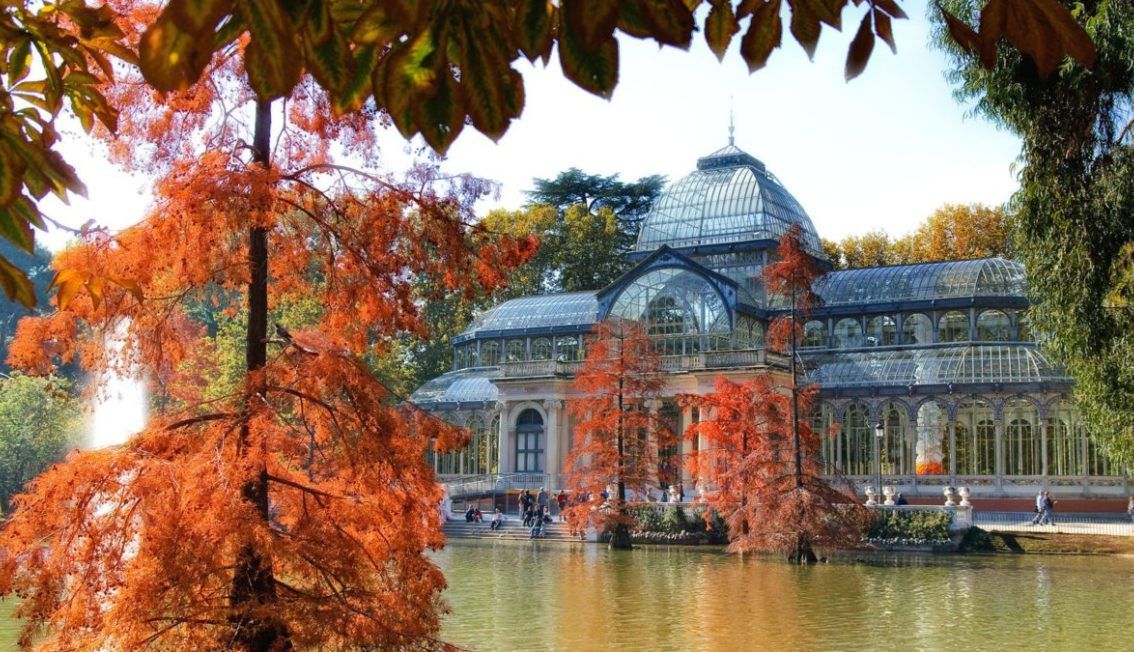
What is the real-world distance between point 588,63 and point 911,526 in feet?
103

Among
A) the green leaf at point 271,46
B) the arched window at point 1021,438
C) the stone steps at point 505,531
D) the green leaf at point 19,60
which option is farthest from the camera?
the arched window at point 1021,438

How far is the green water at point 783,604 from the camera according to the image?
54.1 ft

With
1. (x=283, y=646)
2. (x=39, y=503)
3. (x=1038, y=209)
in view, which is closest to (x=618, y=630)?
(x=1038, y=209)

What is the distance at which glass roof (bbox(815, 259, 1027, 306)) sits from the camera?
43.4 m

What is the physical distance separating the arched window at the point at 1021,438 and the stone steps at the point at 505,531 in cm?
1573

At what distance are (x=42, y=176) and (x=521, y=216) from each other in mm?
60219

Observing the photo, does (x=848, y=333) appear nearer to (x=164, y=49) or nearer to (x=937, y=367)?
(x=937, y=367)

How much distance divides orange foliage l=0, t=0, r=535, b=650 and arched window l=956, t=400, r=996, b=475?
1338 inches

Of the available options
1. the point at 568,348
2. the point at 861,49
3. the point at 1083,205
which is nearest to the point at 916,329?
the point at 568,348

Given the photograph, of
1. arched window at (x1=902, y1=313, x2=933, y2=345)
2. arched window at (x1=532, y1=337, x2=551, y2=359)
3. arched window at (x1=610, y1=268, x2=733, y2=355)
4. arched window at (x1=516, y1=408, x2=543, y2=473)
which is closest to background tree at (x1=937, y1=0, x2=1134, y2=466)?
arched window at (x1=610, y1=268, x2=733, y2=355)

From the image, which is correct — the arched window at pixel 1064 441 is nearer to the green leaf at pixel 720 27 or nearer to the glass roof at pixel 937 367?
the glass roof at pixel 937 367

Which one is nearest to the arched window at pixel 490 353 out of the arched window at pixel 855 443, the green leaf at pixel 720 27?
the arched window at pixel 855 443

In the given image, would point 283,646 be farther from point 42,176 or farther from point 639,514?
point 639,514

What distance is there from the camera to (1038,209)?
52.8 ft
